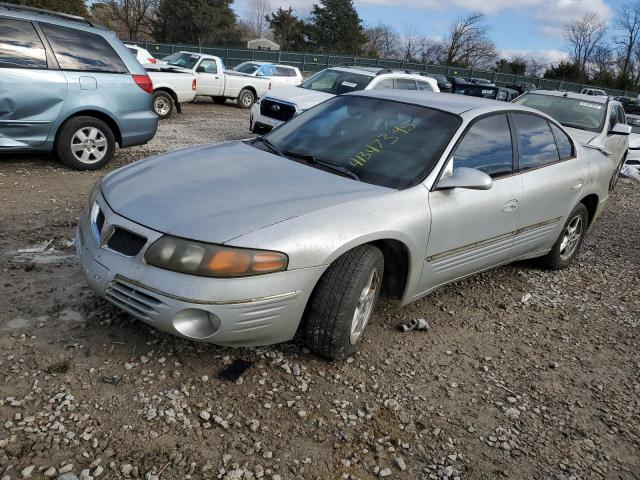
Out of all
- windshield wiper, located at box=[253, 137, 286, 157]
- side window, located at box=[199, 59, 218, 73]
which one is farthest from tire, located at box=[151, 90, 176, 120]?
windshield wiper, located at box=[253, 137, 286, 157]

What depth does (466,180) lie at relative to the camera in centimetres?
321

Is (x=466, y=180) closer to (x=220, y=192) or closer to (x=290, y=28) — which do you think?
(x=220, y=192)

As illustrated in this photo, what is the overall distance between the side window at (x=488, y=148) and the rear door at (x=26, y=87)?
4832 mm

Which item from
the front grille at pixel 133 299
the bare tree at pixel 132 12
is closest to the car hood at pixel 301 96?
the front grille at pixel 133 299

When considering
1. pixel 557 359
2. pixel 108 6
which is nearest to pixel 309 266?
pixel 557 359

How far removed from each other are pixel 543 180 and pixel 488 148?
0.72 m

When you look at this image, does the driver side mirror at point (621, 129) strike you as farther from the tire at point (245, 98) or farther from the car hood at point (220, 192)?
the tire at point (245, 98)

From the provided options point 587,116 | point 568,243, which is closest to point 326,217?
point 568,243

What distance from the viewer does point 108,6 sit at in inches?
2057

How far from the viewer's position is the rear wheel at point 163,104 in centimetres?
1253

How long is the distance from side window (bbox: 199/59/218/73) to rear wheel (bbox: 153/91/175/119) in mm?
3274

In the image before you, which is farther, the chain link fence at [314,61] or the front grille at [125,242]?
the chain link fence at [314,61]

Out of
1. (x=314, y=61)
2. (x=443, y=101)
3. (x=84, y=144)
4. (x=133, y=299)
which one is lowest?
(x=84, y=144)

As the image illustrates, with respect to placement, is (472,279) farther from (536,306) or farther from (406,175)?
(406,175)
